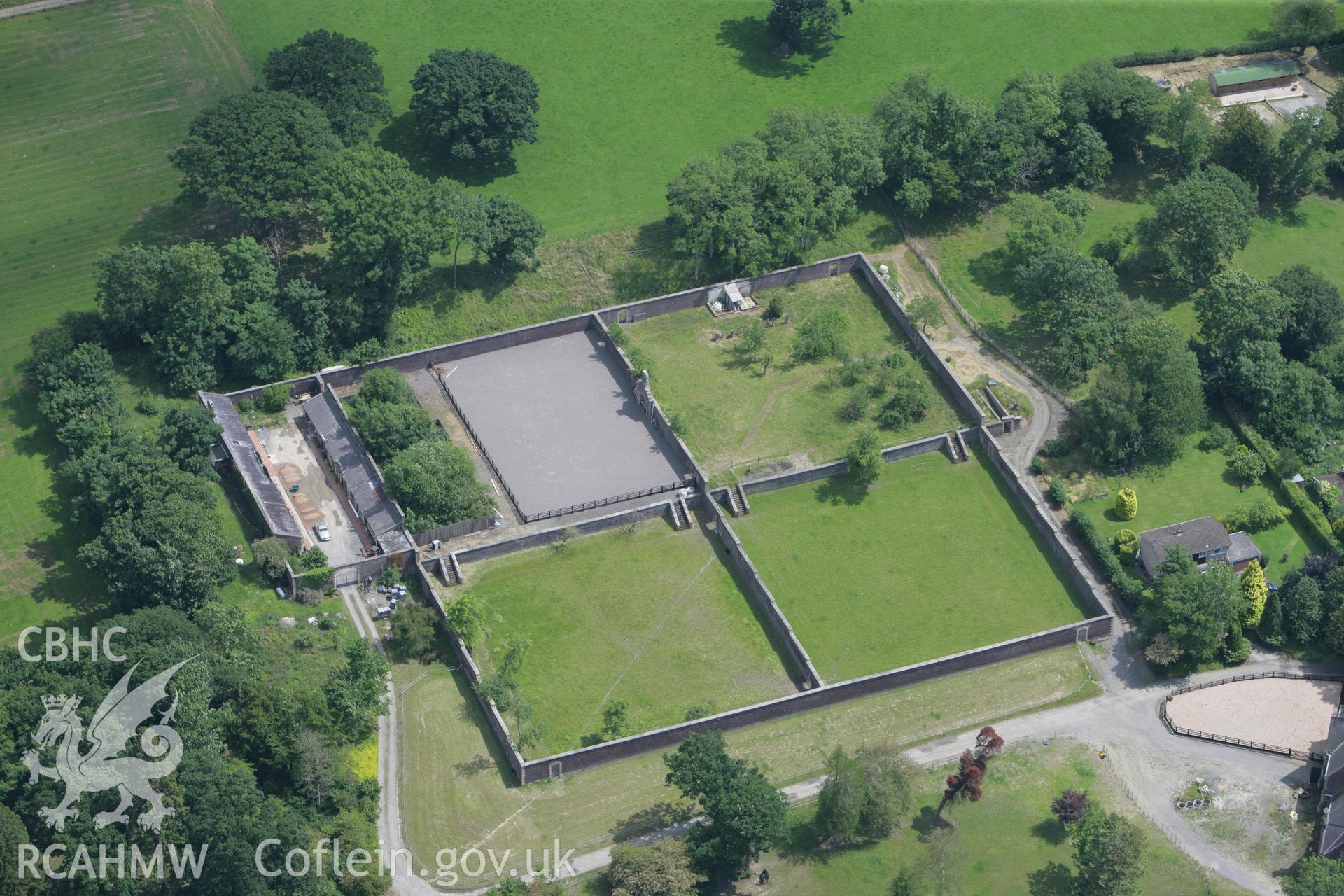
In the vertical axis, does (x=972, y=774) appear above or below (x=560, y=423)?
below

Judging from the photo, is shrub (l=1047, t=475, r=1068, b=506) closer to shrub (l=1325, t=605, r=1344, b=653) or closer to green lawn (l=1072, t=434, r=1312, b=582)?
green lawn (l=1072, t=434, r=1312, b=582)

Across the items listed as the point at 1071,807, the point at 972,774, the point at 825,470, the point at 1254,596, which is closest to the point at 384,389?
the point at 825,470

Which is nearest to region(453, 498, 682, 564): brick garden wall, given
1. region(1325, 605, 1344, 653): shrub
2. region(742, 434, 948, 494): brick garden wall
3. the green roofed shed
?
region(742, 434, 948, 494): brick garden wall

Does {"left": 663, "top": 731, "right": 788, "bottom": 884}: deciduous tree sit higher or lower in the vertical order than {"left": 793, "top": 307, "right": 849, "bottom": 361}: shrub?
lower

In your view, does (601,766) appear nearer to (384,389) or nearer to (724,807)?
(724,807)

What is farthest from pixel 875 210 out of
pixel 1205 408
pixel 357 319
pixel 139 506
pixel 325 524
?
pixel 139 506

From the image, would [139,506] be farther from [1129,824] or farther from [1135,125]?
[1135,125]

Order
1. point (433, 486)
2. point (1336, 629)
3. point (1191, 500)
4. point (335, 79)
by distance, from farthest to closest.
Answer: point (335, 79) → point (1191, 500) → point (433, 486) → point (1336, 629)
